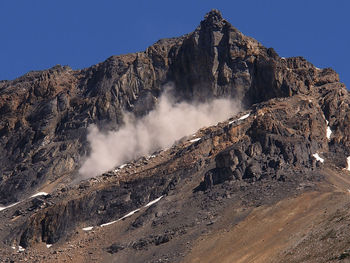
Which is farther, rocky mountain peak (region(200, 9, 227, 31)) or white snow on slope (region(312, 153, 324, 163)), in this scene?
rocky mountain peak (region(200, 9, 227, 31))

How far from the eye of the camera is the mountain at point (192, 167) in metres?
121

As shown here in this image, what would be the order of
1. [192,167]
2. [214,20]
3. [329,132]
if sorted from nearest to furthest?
[192,167], [329,132], [214,20]

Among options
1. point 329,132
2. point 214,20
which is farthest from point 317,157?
point 214,20

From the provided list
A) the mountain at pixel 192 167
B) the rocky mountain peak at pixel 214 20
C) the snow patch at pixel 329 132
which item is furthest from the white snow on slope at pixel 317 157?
the rocky mountain peak at pixel 214 20

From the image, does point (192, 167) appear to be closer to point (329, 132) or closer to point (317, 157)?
point (317, 157)

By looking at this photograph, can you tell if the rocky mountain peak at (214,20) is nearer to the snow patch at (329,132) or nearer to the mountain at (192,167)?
the mountain at (192,167)

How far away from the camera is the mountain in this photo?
396 ft

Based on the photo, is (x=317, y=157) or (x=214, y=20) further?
(x=214, y=20)

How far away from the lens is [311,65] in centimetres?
18000

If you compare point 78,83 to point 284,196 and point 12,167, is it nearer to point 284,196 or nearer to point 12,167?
point 12,167

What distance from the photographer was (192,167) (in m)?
145

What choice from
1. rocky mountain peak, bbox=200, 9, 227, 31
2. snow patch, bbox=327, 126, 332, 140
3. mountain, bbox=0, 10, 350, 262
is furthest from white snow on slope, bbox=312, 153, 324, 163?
rocky mountain peak, bbox=200, 9, 227, 31

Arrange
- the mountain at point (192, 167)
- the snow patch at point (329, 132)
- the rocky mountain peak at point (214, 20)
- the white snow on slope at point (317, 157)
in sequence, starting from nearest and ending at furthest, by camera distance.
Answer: the mountain at point (192, 167) → the white snow on slope at point (317, 157) → the snow patch at point (329, 132) → the rocky mountain peak at point (214, 20)

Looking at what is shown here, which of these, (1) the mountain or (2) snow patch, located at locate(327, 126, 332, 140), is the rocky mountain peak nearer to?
(1) the mountain
